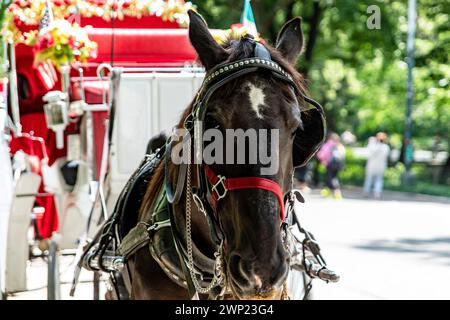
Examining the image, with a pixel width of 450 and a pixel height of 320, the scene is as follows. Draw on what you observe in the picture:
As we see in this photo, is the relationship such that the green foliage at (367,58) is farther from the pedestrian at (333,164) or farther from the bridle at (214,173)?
the bridle at (214,173)

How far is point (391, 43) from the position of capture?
3136cm

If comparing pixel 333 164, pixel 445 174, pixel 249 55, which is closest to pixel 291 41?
pixel 249 55

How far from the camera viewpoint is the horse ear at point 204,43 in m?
4.01

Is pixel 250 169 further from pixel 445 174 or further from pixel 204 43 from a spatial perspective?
pixel 445 174

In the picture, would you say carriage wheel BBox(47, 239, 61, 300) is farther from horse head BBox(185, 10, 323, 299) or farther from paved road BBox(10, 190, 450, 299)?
horse head BBox(185, 10, 323, 299)

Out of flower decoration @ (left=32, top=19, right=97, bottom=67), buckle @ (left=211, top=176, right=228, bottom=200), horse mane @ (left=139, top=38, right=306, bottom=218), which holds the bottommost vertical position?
buckle @ (left=211, top=176, right=228, bottom=200)

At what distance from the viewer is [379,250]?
14289 millimetres

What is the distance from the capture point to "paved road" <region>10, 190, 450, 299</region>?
390 inches

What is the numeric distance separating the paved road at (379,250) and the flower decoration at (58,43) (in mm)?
2485

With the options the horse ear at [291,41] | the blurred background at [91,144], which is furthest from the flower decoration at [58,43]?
the horse ear at [291,41]

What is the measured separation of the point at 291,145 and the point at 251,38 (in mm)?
612

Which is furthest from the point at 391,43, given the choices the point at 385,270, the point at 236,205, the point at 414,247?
the point at 236,205

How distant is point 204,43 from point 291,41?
53 cm

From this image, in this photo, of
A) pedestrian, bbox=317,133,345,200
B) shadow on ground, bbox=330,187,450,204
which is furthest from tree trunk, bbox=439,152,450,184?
pedestrian, bbox=317,133,345,200
